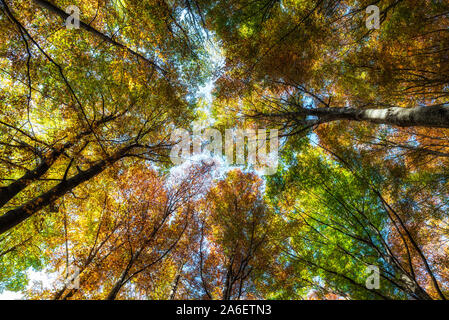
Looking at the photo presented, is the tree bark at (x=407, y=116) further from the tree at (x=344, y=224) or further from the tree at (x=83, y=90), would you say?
the tree at (x=83, y=90)

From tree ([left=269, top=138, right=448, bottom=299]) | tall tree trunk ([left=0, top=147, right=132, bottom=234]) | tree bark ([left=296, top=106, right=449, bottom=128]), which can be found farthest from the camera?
tree ([left=269, top=138, right=448, bottom=299])

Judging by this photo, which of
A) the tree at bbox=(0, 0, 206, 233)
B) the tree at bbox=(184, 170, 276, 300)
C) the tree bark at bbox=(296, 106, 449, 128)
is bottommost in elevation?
the tree at bbox=(184, 170, 276, 300)

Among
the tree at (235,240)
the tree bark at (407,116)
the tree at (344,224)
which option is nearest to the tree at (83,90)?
the tree at (235,240)

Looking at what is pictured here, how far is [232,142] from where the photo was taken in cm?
733

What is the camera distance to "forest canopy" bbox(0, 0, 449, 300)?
4367 millimetres

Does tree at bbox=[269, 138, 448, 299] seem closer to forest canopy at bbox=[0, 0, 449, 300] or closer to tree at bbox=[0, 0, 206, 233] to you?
forest canopy at bbox=[0, 0, 449, 300]

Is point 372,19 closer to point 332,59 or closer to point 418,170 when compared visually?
point 332,59

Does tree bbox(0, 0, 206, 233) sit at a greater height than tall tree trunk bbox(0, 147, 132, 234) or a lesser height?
greater

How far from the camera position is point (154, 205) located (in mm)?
5691

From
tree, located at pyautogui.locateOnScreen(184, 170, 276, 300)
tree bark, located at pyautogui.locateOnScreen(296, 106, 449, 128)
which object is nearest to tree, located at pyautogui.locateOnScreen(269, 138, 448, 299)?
tree, located at pyautogui.locateOnScreen(184, 170, 276, 300)

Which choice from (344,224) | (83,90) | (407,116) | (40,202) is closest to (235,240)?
(344,224)

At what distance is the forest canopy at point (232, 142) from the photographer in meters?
4.37
